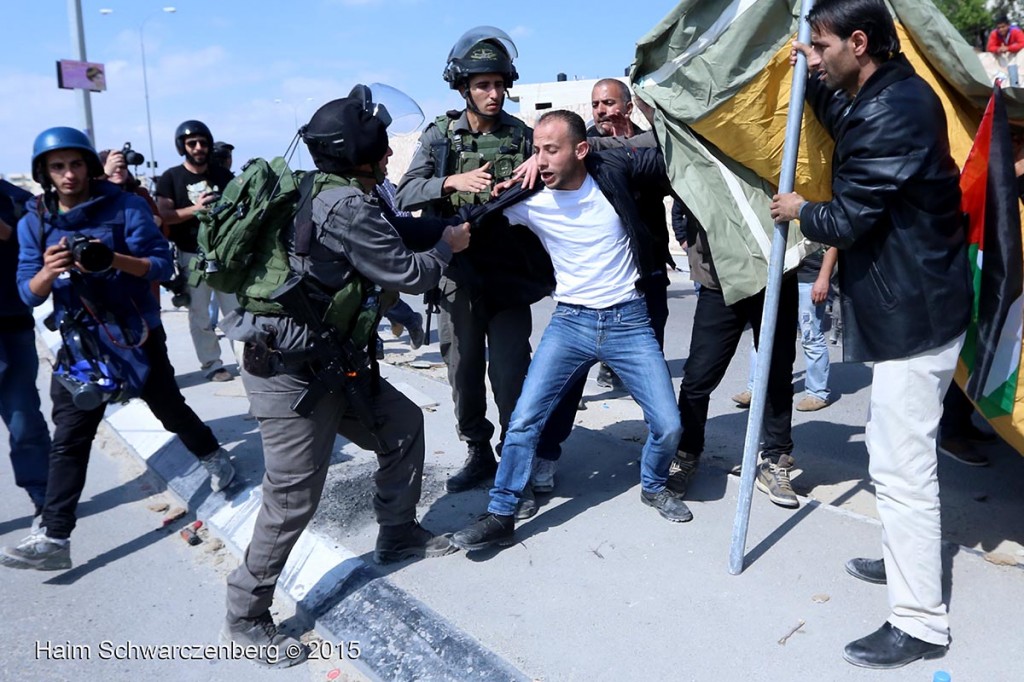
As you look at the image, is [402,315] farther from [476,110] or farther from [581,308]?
[581,308]

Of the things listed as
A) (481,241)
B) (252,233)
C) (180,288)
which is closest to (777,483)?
(481,241)

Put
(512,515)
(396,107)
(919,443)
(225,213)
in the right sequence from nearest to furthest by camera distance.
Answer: (919,443) < (225,213) < (396,107) < (512,515)

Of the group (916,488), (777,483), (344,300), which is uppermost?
(344,300)

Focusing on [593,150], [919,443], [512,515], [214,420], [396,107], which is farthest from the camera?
[214,420]

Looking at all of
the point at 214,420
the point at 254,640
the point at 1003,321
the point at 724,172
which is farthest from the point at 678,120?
the point at 214,420

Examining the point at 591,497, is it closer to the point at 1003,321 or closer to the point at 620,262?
the point at 620,262

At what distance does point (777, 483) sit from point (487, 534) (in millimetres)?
1425

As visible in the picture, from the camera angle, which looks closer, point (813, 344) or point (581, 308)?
point (581, 308)

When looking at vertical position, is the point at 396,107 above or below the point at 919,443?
above

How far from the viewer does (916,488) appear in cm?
271

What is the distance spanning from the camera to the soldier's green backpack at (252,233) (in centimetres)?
294

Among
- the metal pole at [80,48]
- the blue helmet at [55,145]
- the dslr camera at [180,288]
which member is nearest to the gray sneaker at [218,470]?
the blue helmet at [55,145]

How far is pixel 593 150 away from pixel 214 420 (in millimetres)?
3562

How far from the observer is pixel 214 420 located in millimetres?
6070
